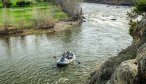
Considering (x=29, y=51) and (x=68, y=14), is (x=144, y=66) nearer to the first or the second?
(x=29, y=51)

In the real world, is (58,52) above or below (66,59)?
below

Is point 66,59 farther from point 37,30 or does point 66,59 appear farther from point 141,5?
point 37,30

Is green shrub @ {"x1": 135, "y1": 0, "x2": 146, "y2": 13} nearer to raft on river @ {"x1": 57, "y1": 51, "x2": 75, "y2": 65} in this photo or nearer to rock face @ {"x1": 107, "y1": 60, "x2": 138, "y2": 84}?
rock face @ {"x1": 107, "y1": 60, "x2": 138, "y2": 84}

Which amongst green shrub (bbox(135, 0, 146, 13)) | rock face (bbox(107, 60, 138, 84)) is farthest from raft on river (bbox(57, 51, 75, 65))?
rock face (bbox(107, 60, 138, 84))

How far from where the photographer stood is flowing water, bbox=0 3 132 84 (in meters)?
43.8

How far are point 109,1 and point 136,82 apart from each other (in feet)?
577

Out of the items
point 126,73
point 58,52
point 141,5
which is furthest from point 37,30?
point 126,73

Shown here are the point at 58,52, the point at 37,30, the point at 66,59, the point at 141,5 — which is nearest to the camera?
the point at 141,5

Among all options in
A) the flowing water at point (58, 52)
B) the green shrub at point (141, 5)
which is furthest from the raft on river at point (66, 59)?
the green shrub at point (141, 5)

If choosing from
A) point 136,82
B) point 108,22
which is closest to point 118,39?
point 108,22

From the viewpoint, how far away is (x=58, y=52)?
58531 millimetres

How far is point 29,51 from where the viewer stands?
60.0 meters

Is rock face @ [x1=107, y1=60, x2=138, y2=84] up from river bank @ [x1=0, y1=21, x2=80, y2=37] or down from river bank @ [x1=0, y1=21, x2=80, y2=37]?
up

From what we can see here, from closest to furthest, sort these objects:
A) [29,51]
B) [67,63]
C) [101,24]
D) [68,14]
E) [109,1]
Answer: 1. [67,63]
2. [29,51]
3. [101,24]
4. [68,14]
5. [109,1]
